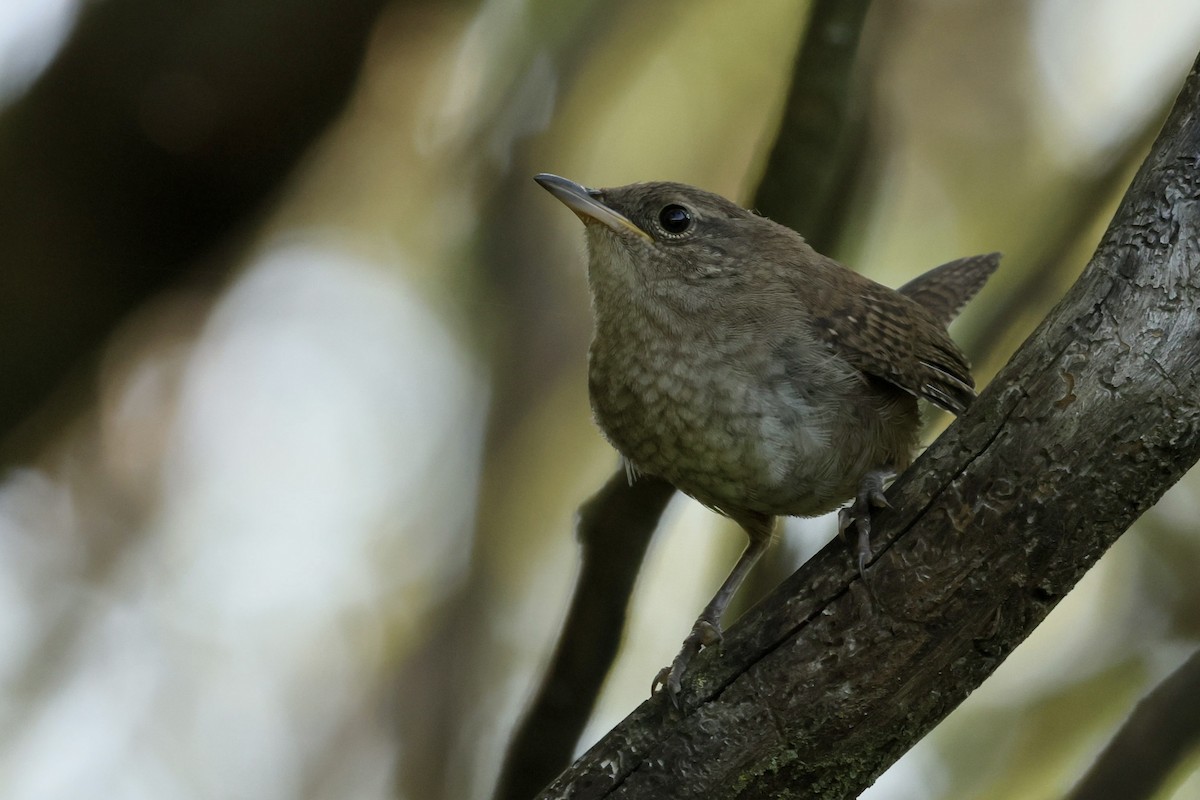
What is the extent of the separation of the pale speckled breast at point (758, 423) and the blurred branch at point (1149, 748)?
89cm

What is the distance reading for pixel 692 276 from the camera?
338 centimetres

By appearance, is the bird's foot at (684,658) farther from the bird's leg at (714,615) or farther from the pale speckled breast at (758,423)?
the pale speckled breast at (758,423)

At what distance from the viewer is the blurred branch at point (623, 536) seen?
294 cm

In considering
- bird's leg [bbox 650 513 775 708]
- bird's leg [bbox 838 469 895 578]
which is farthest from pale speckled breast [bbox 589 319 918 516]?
bird's leg [bbox 838 469 895 578]

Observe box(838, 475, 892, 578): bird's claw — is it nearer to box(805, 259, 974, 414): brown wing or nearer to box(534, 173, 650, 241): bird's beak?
box(805, 259, 974, 414): brown wing

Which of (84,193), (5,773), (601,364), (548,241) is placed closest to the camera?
(84,193)

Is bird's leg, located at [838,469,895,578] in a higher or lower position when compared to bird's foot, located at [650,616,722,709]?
higher

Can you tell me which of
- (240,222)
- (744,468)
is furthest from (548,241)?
(240,222)

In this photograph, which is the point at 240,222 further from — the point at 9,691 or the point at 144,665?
the point at 144,665

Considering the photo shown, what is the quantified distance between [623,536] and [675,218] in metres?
1.02

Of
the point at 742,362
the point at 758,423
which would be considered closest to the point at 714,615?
the point at 758,423

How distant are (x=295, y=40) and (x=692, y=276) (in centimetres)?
154

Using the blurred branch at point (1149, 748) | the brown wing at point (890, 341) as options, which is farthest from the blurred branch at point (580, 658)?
the blurred branch at point (1149, 748)

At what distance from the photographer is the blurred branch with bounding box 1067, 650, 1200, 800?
2.75 meters
